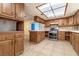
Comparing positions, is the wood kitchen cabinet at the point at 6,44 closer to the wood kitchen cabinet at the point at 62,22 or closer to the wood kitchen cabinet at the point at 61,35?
the wood kitchen cabinet at the point at 61,35

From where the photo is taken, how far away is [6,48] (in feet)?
6.14

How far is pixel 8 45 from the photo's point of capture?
6.33 ft

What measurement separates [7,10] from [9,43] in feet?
2.62

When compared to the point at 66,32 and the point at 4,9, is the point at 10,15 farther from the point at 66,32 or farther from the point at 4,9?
the point at 66,32

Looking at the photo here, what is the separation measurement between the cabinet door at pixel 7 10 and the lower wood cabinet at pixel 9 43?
0.45 meters

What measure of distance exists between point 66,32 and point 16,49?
14.8 ft

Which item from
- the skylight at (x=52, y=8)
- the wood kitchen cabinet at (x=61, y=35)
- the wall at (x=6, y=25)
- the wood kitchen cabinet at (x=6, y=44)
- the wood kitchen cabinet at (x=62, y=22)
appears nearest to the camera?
the wood kitchen cabinet at (x=6, y=44)

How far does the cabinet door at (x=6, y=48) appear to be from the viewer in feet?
5.79

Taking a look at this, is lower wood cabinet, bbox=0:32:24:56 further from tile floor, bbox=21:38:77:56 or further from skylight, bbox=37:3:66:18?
skylight, bbox=37:3:66:18

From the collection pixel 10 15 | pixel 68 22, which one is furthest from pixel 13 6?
pixel 68 22

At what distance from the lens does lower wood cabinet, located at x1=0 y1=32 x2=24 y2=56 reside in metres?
1.77

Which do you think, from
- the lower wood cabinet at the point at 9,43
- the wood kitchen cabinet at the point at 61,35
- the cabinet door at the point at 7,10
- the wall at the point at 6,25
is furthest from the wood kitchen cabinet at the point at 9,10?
the wood kitchen cabinet at the point at 61,35

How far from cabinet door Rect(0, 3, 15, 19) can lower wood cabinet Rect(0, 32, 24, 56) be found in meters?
0.45

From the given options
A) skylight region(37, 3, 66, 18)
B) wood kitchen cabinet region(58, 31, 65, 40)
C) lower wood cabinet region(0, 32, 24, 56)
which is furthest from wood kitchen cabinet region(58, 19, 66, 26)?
lower wood cabinet region(0, 32, 24, 56)
